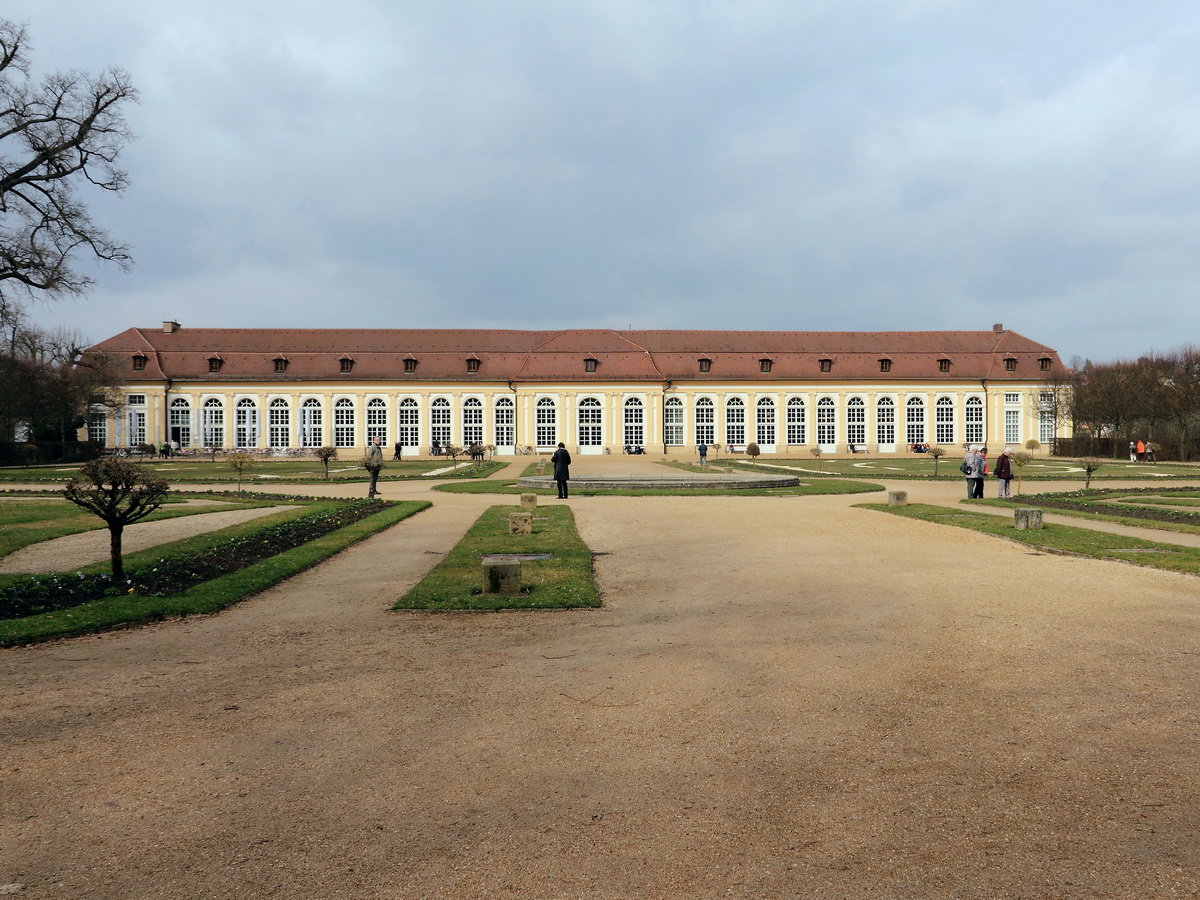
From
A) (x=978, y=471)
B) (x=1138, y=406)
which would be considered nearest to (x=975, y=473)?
→ (x=978, y=471)

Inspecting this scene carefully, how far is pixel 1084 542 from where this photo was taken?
531 inches

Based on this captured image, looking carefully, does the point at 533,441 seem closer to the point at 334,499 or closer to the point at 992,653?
the point at 334,499

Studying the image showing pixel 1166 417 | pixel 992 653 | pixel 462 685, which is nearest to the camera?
pixel 462 685

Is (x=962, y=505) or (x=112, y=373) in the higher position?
(x=112, y=373)

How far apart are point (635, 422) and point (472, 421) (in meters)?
12.9

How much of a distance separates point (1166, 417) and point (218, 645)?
2432 inches

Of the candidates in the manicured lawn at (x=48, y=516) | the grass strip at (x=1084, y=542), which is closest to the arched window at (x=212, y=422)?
the manicured lawn at (x=48, y=516)

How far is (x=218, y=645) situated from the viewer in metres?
7.39

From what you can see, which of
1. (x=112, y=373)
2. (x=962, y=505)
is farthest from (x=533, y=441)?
(x=962, y=505)

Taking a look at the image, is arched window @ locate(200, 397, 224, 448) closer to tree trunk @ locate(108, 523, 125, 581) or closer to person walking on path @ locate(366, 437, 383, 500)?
person walking on path @ locate(366, 437, 383, 500)

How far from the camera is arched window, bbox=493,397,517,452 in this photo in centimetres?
6344

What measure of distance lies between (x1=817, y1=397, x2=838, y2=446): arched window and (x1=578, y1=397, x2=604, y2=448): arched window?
17.8 metres

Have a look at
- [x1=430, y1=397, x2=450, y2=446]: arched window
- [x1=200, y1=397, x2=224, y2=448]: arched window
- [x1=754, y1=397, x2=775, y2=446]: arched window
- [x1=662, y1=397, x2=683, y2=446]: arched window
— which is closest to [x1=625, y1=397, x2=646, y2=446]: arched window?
[x1=662, y1=397, x2=683, y2=446]: arched window

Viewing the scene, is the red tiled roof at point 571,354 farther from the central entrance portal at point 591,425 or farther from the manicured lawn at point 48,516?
the manicured lawn at point 48,516
